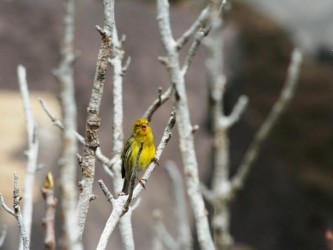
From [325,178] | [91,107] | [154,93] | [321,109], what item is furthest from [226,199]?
[321,109]

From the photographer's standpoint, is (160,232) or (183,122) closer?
(183,122)

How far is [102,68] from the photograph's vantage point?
182cm

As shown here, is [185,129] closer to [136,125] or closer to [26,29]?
[136,125]

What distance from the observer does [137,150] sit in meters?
2.56

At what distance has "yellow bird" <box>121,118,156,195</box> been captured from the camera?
8.20ft

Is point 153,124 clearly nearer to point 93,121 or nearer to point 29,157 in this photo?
point 29,157

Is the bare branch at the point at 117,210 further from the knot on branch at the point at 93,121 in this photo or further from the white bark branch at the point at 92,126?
the knot on branch at the point at 93,121

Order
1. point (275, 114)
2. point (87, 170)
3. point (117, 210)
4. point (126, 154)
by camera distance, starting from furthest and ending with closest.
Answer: point (275, 114)
point (126, 154)
point (117, 210)
point (87, 170)

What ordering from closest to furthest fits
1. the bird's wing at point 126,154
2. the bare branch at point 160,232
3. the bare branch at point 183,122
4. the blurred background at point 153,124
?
1. the bird's wing at point 126,154
2. the bare branch at point 183,122
3. the bare branch at point 160,232
4. the blurred background at point 153,124

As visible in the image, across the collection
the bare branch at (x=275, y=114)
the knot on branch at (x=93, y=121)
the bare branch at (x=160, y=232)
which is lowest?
the knot on branch at (x=93, y=121)

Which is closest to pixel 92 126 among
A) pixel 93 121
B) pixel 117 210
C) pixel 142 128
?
pixel 93 121

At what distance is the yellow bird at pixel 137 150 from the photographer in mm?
2500

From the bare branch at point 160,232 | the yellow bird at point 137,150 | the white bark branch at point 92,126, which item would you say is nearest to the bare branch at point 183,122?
the yellow bird at point 137,150

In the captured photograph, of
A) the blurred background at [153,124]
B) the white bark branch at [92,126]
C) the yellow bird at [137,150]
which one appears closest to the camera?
the white bark branch at [92,126]
